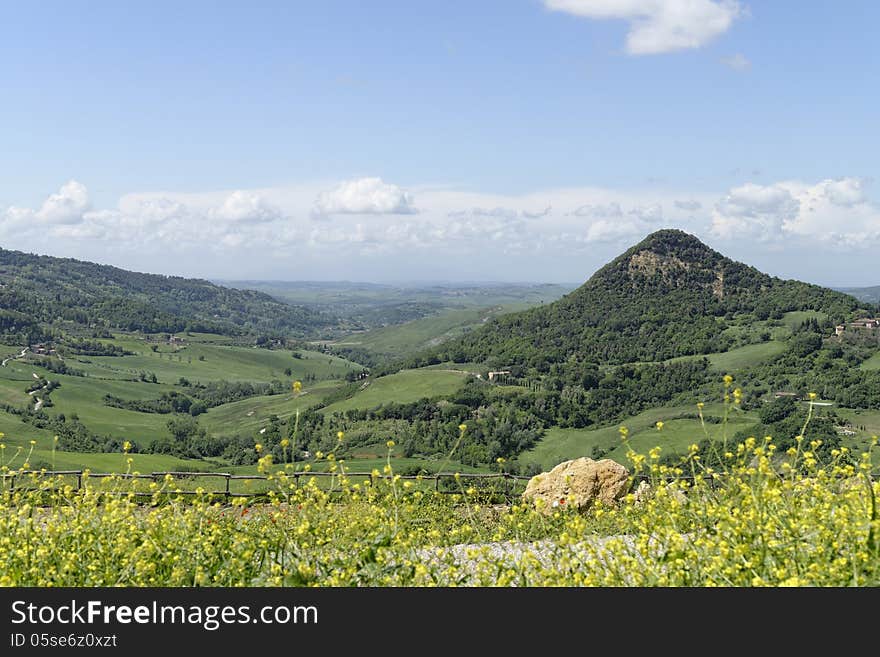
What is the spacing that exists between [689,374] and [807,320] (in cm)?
4682

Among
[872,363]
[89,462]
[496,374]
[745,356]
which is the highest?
[872,363]

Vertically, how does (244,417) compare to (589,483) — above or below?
below

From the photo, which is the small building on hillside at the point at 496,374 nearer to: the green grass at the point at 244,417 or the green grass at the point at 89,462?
the green grass at the point at 244,417

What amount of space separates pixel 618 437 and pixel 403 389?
77504mm

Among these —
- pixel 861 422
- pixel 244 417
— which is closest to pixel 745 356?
pixel 861 422

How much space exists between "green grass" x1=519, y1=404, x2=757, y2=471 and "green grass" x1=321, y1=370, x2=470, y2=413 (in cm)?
4186

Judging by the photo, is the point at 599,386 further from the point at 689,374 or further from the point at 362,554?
the point at 362,554

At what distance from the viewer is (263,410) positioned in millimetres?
191375

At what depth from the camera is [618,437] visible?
400 ft

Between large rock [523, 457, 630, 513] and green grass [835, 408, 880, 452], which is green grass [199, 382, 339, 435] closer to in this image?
green grass [835, 408, 880, 452]

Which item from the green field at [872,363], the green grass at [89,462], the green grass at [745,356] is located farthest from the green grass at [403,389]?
the green field at [872,363]

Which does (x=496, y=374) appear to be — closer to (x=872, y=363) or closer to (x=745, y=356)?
(x=745, y=356)

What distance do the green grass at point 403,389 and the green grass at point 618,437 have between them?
137 ft

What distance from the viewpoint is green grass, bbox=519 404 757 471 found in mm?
117475
